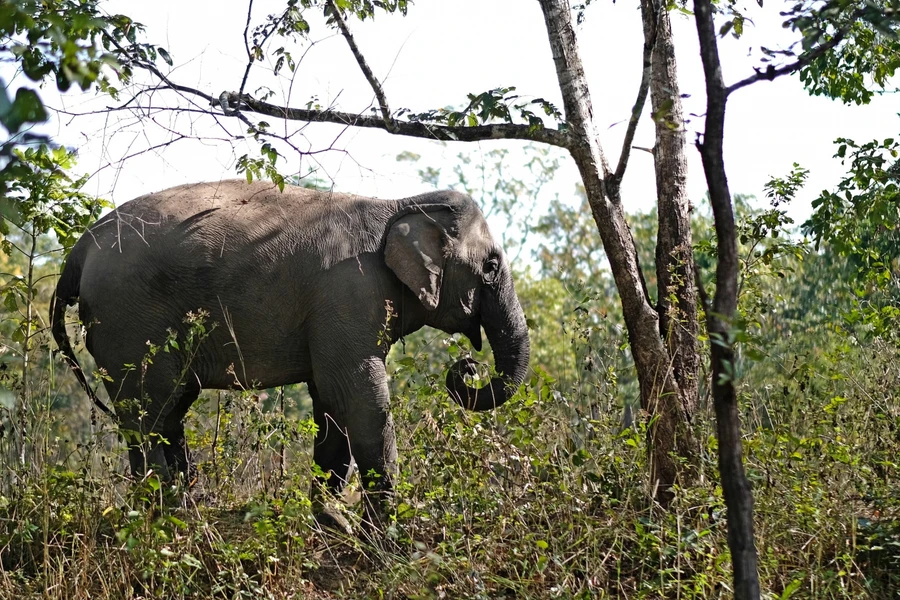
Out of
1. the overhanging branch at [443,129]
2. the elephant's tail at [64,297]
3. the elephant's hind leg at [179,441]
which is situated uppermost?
the overhanging branch at [443,129]

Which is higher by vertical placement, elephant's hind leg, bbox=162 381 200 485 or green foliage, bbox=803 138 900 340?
green foliage, bbox=803 138 900 340

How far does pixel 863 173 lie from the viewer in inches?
306

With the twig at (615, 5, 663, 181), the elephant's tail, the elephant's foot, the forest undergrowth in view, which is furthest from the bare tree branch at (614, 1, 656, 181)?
the elephant's tail

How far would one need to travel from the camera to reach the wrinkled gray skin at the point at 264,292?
6.87 metres

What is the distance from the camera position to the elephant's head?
727 cm

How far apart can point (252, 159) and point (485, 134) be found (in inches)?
63.1

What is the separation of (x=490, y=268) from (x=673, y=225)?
1.90 m

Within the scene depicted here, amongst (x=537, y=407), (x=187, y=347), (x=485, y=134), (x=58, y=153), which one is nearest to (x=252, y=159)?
(x=187, y=347)

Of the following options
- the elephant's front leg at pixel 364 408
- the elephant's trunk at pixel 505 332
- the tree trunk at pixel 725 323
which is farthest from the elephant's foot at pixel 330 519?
the tree trunk at pixel 725 323

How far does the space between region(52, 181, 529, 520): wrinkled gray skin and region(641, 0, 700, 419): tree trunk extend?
1.14 m

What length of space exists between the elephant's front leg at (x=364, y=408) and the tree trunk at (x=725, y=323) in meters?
3.60

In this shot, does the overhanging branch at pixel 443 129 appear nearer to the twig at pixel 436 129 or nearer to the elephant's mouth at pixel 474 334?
the twig at pixel 436 129

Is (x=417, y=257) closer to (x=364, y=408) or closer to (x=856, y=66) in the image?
(x=364, y=408)

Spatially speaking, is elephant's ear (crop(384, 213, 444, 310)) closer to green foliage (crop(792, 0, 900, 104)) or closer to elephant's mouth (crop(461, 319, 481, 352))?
elephant's mouth (crop(461, 319, 481, 352))
